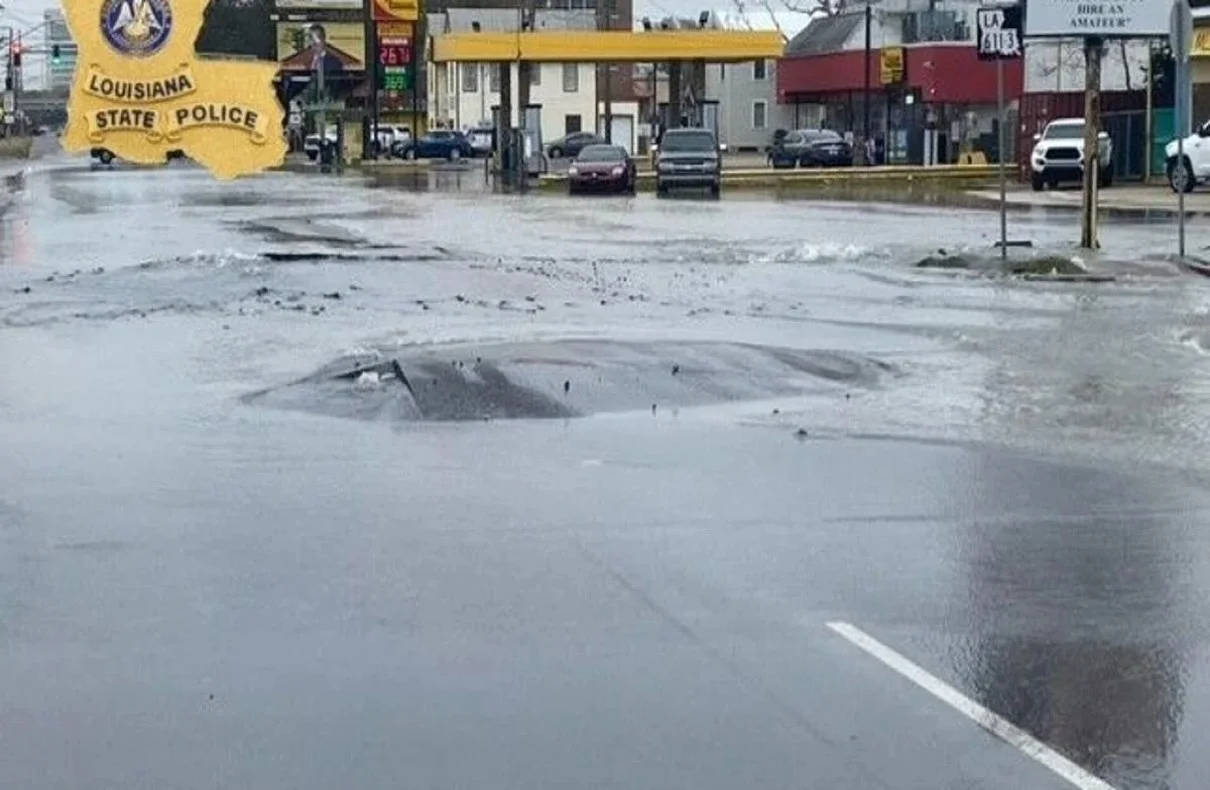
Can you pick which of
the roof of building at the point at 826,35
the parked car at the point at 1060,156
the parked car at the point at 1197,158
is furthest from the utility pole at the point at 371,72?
the parked car at the point at 1197,158

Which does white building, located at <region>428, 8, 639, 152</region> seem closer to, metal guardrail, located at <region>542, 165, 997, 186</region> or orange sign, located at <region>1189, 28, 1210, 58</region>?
metal guardrail, located at <region>542, 165, 997, 186</region>

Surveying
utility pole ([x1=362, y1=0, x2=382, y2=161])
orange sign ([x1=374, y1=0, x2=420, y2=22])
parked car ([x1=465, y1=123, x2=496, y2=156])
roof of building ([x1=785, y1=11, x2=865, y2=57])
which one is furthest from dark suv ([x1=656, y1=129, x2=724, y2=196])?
parked car ([x1=465, y1=123, x2=496, y2=156])

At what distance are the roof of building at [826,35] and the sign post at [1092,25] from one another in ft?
198

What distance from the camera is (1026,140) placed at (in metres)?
62.8

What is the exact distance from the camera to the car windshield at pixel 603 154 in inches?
2263

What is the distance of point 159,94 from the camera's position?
13.5 meters

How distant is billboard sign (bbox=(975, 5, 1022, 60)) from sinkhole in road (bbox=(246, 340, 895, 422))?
597 inches

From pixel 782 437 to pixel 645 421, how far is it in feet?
3.55

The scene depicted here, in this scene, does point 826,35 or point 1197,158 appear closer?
point 1197,158

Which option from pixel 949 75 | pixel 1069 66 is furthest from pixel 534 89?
pixel 1069 66

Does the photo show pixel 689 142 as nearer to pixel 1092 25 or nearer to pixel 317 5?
pixel 317 5

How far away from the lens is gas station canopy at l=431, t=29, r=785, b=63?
70.2 metres

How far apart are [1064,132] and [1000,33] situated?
1004 inches

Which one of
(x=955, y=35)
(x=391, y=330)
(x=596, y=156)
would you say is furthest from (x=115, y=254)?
(x=955, y=35)
